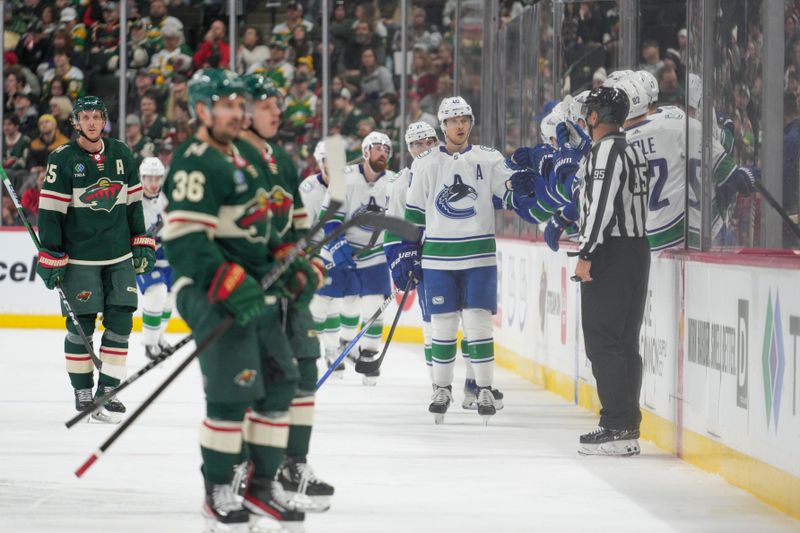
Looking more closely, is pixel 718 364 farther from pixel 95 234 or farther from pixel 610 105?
pixel 95 234

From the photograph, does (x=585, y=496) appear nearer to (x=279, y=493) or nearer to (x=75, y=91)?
(x=279, y=493)

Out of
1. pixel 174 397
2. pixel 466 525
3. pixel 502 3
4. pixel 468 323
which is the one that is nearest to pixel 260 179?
pixel 466 525

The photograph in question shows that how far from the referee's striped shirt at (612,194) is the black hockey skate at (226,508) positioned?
86.2 inches

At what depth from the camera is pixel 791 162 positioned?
480 cm

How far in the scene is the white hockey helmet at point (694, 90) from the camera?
5727mm

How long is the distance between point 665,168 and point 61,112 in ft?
28.3

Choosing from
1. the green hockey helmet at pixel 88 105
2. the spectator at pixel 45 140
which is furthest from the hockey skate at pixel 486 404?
the spectator at pixel 45 140

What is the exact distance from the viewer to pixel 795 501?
4234 mm

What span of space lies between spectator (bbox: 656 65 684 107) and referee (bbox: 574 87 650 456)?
193 centimetres

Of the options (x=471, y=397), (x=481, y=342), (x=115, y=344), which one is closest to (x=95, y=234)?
(x=115, y=344)

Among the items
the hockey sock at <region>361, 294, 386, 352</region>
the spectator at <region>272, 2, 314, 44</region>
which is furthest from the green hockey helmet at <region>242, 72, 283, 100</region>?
the spectator at <region>272, 2, 314, 44</region>

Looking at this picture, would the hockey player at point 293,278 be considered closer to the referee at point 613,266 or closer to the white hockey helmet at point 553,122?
the referee at point 613,266

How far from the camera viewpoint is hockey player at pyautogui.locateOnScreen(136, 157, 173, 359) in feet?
31.4

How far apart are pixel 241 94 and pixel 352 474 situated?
6.04ft
